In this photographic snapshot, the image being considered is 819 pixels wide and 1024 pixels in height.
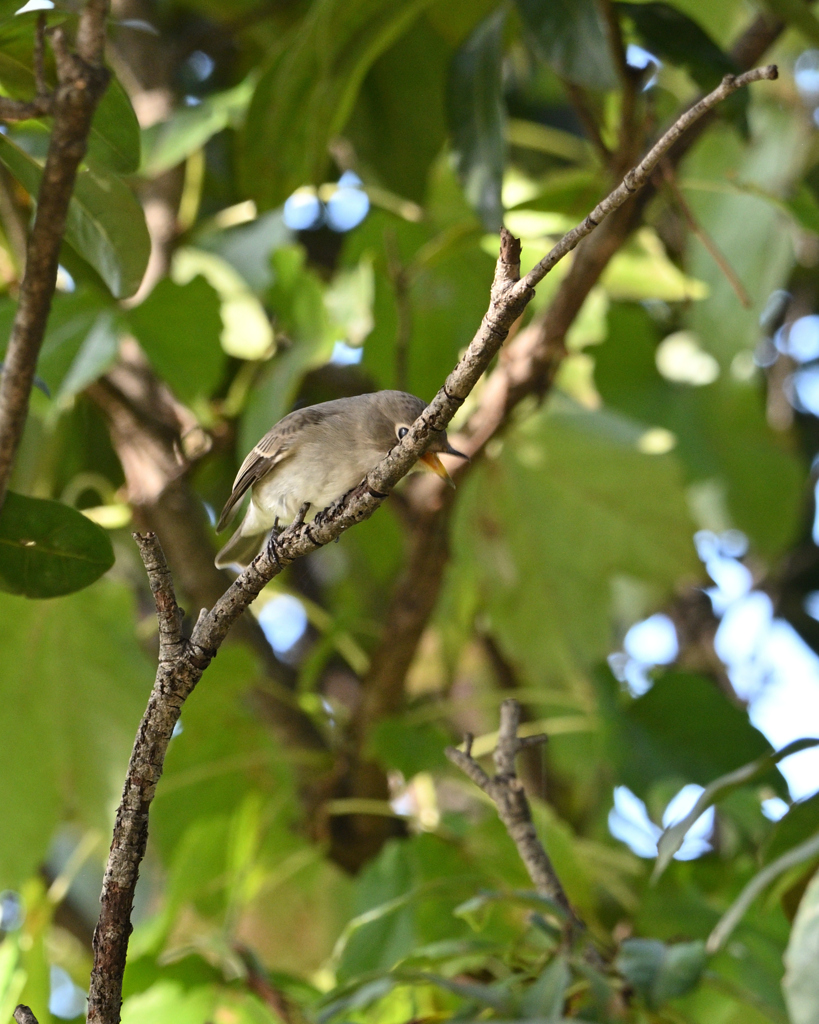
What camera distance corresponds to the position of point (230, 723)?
2.63 metres

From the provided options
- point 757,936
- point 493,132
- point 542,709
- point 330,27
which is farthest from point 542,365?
point 757,936

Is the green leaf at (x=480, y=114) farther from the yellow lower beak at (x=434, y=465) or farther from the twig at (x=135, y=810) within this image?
the twig at (x=135, y=810)

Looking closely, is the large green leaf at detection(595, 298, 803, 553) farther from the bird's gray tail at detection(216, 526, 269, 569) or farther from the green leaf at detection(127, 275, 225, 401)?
the bird's gray tail at detection(216, 526, 269, 569)

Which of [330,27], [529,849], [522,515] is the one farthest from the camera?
[522,515]

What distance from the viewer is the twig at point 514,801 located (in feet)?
5.07

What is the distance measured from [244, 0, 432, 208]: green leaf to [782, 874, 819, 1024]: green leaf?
1693 mm

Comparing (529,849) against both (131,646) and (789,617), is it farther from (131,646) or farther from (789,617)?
→ (789,617)

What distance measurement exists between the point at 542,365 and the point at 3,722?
1375mm

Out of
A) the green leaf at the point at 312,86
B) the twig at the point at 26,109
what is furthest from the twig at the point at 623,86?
the twig at the point at 26,109

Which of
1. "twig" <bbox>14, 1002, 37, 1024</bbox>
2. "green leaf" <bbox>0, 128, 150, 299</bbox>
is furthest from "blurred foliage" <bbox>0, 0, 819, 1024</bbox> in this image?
"twig" <bbox>14, 1002, 37, 1024</bbox>

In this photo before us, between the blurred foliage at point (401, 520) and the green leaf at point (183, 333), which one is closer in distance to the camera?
the blurred foliage at point (401, 520)

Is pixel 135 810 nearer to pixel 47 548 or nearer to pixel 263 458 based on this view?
pixel 47 548

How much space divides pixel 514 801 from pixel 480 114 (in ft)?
4.65

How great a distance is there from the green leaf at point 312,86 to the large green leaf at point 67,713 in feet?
3.48
